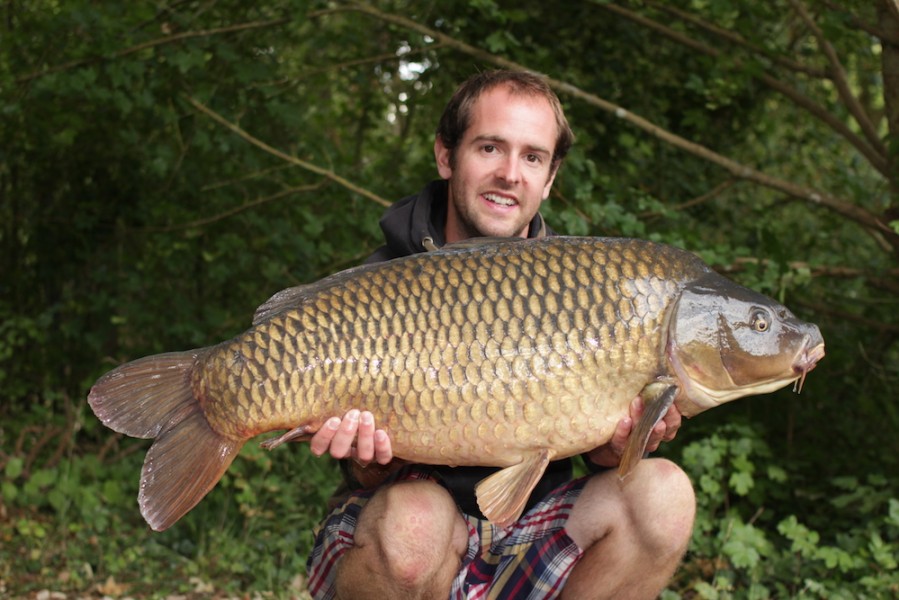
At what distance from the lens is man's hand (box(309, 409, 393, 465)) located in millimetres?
1727

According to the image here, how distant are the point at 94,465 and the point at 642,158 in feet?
7.54

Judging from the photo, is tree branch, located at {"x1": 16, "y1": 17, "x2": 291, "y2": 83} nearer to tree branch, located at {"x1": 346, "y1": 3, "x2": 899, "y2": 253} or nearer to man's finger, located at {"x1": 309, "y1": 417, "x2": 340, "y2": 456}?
tree branch, located at {"x1": 346, "y1": 3, "x2": 899, "y2": 253}

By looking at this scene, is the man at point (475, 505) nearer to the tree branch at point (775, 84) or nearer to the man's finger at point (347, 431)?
the man's finger at point (347, 431)

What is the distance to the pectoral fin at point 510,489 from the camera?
174 cm

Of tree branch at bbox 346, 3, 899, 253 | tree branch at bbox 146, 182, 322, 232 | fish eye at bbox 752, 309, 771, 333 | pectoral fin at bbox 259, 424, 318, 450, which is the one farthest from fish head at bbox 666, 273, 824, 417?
tree branch at bbox 146, 182, 322, 232

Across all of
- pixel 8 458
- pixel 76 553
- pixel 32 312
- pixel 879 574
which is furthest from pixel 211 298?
pixel 879 574

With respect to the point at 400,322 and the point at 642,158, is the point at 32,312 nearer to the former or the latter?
the point at 642,158

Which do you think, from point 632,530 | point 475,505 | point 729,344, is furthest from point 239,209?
point 729,344

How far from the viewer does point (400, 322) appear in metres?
1.71

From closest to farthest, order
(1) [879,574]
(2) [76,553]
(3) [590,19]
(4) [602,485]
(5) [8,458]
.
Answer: (4) [602,485], (1) [879,574], (2) [76,553], (5) [8,458], (3) [590,19]

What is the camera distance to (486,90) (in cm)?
226

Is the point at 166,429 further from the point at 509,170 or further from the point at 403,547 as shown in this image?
the point at 509,170

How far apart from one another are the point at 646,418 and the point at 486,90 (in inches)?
34.3

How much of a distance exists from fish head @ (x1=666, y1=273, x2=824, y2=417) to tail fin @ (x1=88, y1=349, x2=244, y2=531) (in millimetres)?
752
